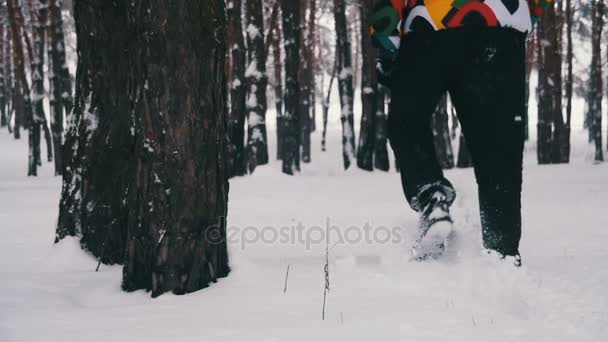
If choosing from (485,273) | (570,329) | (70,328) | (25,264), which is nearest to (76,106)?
(25,264)

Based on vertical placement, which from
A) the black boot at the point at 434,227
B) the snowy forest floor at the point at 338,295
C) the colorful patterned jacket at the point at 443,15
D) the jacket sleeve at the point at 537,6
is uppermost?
the jacket sleeve at the point at 537,6

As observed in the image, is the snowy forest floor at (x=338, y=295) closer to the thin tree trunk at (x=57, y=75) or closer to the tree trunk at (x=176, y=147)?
the tree trunk at (x=176, y=147)

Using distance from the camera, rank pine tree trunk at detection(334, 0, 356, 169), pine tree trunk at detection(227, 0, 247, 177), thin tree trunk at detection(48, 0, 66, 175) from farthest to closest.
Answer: thin tree trunk at detection(48, 0, 66, 175), pine tree trunk at detection(334, 0, 356, 169), pine tree trunk at detection(227, 0, 247, 177)

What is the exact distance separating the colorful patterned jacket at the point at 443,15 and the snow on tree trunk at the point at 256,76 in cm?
864

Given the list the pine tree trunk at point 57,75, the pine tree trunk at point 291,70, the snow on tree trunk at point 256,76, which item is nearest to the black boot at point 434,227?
the snow on tree trunk at point 256,76

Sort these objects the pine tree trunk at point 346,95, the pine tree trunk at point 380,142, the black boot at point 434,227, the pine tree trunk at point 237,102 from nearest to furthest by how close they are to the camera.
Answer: the black boot at point 434,227 → the pine tree trunk at point 237,102 → the pine tree trunk at point 380,142 → the pine tree trunk at point 346,95

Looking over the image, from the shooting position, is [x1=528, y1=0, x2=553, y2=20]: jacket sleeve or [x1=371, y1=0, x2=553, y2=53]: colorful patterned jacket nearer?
[x1=371, y1=0, x2=553, y2=53]: colorful patterned jacket

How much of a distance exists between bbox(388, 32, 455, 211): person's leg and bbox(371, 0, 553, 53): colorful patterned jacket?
66 millimetres

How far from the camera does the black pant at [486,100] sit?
2471mm

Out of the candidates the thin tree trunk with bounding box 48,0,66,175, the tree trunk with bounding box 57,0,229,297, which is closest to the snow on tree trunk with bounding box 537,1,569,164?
the thin tree trunk with bounding box 48,0,66,175

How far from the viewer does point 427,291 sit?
88.9 inches

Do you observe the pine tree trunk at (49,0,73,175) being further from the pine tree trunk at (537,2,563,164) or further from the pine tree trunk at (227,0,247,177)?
the pine tree trunk at (537,2,563,164)

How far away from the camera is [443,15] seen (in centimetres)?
251

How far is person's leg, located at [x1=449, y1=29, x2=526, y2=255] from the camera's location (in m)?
2.48
